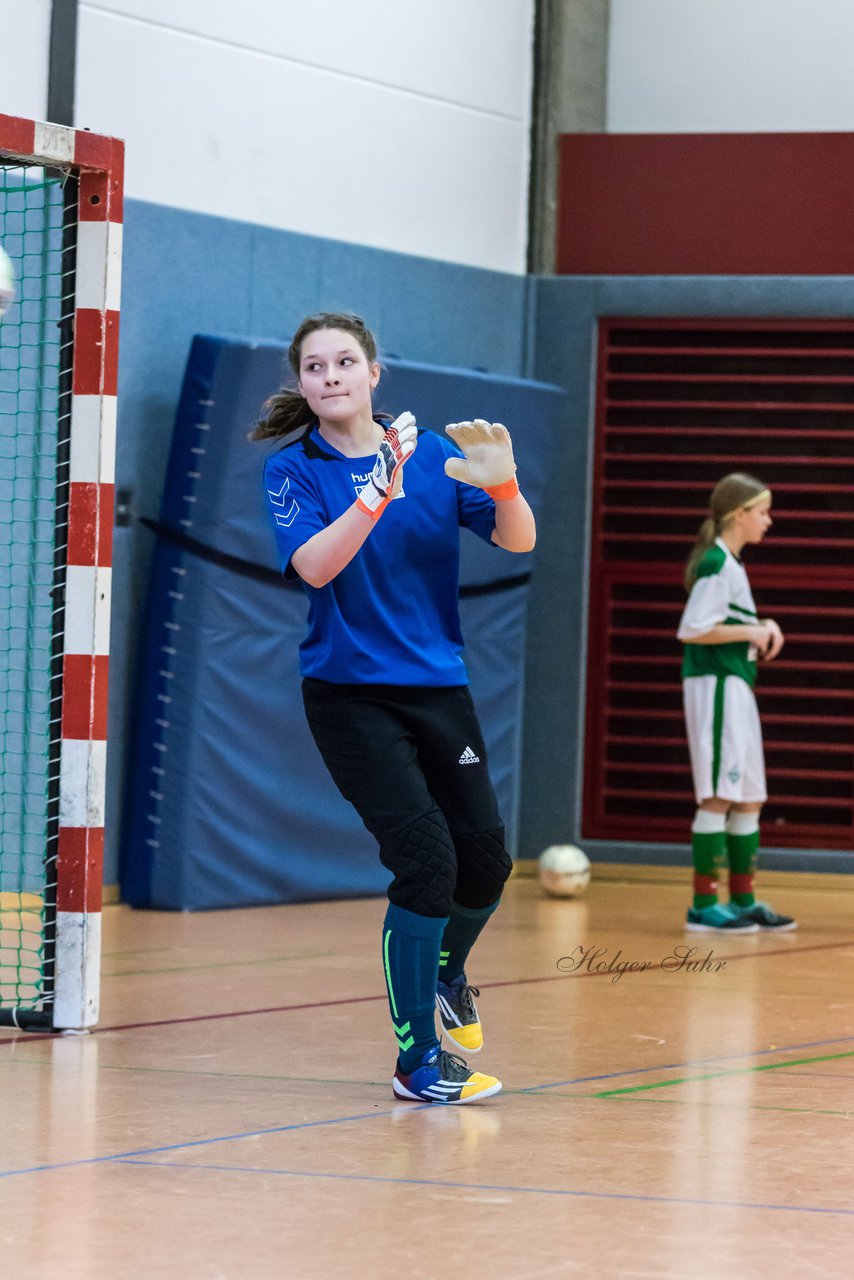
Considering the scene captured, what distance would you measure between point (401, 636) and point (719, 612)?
3926 mm

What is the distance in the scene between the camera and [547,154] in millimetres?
11047

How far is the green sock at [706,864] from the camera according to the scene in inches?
333

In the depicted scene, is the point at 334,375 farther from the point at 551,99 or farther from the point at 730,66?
the point at 730,66

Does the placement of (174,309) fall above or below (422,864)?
above

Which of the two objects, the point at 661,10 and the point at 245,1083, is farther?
the point at 661,10

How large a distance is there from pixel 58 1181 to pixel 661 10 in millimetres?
8876

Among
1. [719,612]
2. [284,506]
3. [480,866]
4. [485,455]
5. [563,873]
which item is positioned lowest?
[563,873]

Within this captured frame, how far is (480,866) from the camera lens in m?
4.75

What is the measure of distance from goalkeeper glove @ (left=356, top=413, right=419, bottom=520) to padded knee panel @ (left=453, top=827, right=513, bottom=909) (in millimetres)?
813

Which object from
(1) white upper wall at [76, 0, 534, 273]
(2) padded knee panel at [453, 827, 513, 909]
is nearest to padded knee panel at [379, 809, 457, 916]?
(2) padded knee panel at [453, 827, 513, 909]

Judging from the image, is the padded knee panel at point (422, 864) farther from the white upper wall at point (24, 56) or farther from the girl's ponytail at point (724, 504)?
the white upper wall at point (24, 56)

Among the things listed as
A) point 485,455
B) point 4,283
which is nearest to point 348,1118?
point 485,455

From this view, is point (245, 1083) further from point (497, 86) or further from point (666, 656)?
point (497, 86)

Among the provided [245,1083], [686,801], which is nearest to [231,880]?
[686,801]
